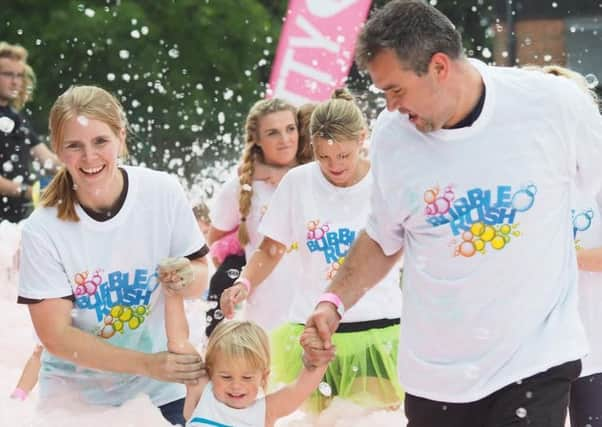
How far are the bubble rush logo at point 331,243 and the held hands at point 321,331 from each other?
5.14ft

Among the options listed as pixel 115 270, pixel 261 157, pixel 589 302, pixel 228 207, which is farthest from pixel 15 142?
pixel 589 302

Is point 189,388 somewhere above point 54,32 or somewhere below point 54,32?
below

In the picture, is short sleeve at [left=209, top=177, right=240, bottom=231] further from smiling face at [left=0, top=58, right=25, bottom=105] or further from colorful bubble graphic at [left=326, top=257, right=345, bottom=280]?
smiling face at [left=0, top=58, right=25, bottom=105]

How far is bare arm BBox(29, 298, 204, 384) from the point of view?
4332 millimetres

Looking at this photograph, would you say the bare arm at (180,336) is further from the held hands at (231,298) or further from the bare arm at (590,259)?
the bare arm at (590,259)

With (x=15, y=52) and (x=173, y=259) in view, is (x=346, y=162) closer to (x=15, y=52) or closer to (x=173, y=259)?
(x=173, y=259)

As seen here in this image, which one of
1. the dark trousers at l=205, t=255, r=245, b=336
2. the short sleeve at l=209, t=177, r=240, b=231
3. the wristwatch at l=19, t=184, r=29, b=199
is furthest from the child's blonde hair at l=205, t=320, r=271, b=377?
the wristwatch at l=19, t=184, r=29, b=199

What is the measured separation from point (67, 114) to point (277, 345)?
6.33 ft

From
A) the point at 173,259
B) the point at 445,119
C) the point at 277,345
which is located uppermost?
the point at 445,119

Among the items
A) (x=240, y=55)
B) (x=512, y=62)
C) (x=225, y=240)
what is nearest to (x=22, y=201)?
(x=225, y=240)

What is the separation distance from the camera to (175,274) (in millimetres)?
4395

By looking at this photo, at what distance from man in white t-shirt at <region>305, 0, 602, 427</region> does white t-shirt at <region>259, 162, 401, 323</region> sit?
Result: 174 centimetres

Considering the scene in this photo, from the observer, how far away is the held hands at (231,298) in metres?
5.38

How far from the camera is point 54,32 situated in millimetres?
19109
